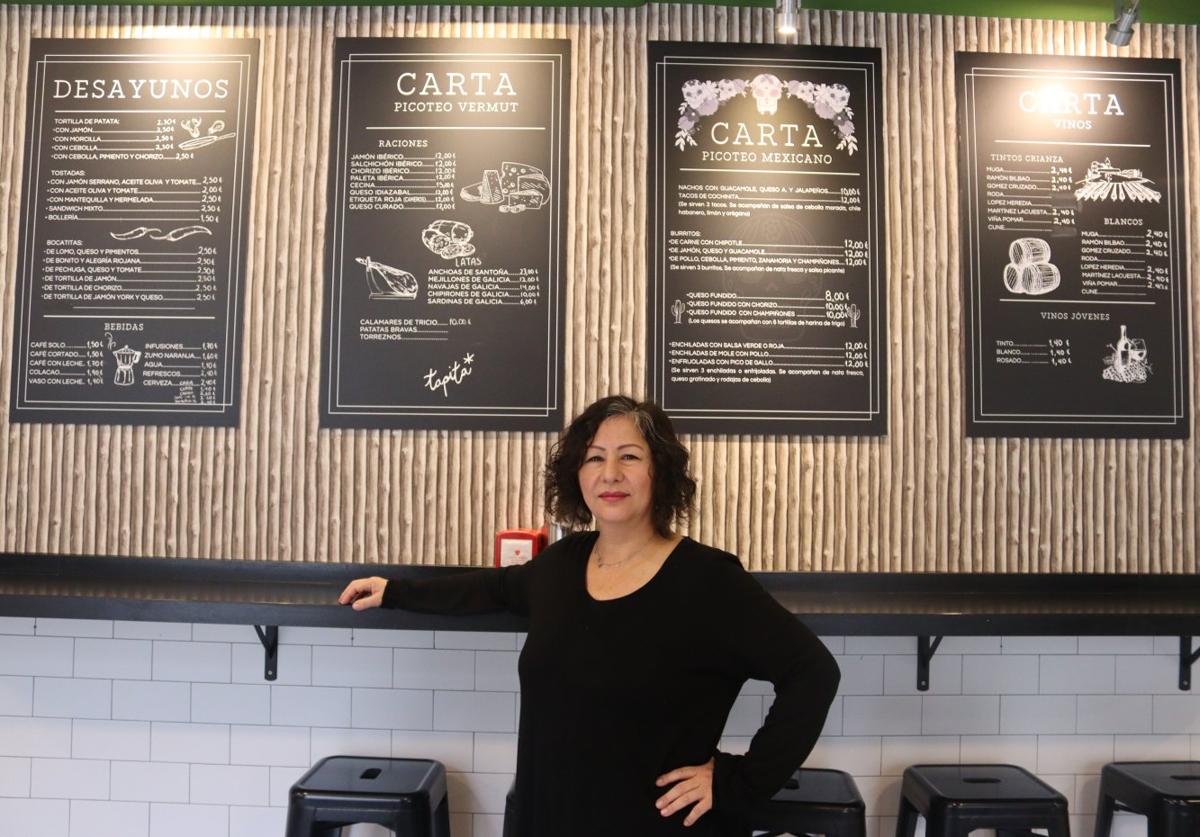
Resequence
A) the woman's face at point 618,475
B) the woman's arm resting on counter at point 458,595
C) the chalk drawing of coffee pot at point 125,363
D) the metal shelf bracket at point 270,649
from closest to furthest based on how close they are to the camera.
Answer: the woman's face at point 618,475, the woman's arm resting on counter at point 458,595, the metal shelf bracket at point 270,649, the chalk drawing of coffee pot at point 125,363

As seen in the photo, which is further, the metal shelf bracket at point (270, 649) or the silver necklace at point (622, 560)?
the metal shelf bracket at point (270, 649)

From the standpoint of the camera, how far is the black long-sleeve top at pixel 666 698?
64.1 inches

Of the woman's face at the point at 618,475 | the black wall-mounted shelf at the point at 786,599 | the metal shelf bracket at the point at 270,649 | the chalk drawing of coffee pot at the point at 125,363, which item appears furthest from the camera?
the chalk drawing of coffee pot at the point at 125,363

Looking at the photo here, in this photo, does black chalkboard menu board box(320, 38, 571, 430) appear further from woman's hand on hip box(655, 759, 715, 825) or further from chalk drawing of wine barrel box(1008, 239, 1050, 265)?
chalk drawing of wine barrel box(1008, 239, 1050, 265)

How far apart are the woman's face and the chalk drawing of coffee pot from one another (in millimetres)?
1828

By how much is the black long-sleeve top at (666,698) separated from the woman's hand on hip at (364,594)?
2.19 ft

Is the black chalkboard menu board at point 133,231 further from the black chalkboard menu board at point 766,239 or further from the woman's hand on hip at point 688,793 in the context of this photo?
the woman's hand on hip at point 688,793

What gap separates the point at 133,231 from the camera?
2863mm

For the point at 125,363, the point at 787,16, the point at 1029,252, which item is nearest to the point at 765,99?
the point at 787,16

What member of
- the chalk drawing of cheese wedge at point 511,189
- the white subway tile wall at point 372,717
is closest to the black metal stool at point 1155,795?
the white subway tile wall at point 372,717

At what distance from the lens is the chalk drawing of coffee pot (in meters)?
2.83

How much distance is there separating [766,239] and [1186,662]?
2.00 m

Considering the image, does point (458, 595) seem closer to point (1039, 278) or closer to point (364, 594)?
point (364, 594)

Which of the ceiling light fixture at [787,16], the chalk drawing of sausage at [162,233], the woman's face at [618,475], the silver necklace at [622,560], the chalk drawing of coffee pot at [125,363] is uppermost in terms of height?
the ceiling light fixture at [787,16]
